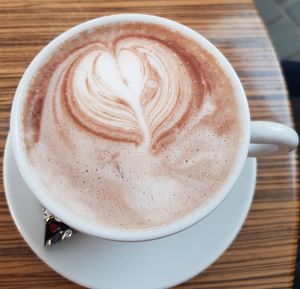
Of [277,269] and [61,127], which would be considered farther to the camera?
[277,269]

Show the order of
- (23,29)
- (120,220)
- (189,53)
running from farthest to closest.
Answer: (23,29) → (189,53) → (120,220)

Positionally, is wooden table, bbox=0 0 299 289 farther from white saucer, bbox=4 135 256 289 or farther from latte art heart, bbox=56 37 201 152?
latte art heart, bbox=56 37 201 152

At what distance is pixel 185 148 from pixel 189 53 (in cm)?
18

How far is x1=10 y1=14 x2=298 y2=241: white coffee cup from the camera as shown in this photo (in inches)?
25.9

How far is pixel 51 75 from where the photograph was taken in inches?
29.5

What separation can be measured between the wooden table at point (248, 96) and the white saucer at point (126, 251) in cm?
4

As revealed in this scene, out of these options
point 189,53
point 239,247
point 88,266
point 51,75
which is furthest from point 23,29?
point 239,247

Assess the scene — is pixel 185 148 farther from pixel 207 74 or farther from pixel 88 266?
pixel 88 266

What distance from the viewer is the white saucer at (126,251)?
80 cm

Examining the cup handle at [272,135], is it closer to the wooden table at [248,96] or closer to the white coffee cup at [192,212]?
the white coffee cup at [192,212]

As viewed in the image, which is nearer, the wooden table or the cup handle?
the cup handle

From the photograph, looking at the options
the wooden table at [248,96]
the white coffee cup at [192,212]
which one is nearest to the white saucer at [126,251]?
the wooden table at [248,96]

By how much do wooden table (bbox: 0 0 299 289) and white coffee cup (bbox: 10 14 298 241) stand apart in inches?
6.0

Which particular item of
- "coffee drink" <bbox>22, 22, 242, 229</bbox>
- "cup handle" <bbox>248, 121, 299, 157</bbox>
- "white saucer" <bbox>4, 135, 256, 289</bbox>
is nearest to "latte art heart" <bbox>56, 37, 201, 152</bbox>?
"coffee drink" <bbox>22, 22, 242, 229</bbox>
